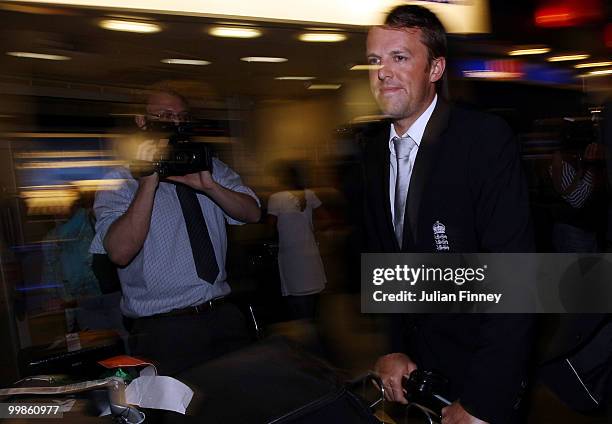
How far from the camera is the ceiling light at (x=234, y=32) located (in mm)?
2002

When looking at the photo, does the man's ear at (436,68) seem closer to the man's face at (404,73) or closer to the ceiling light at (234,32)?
the man's face at (404,73)

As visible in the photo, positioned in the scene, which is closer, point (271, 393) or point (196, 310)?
point (271, 393)

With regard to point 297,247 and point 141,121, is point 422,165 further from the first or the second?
point 297,247

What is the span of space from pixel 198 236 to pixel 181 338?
13.7 inches

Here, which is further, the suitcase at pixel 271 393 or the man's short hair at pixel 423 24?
the man's short hair at pixel 423 24

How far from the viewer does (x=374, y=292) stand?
167cm

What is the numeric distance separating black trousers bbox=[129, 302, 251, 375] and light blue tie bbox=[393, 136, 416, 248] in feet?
2.80

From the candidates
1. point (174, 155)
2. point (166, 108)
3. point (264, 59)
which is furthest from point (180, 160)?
point (264, 59)

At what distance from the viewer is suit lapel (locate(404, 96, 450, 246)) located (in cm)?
136

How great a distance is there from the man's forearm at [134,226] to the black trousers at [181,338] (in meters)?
0.26

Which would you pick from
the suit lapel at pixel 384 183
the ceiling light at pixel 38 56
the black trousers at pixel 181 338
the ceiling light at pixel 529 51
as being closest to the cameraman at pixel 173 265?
the black trousers at pixel 181 338

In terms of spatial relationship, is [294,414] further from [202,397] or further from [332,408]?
[202,397]

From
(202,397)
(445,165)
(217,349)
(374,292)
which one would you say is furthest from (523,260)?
(217,349)

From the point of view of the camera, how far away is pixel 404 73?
4.52 feet
